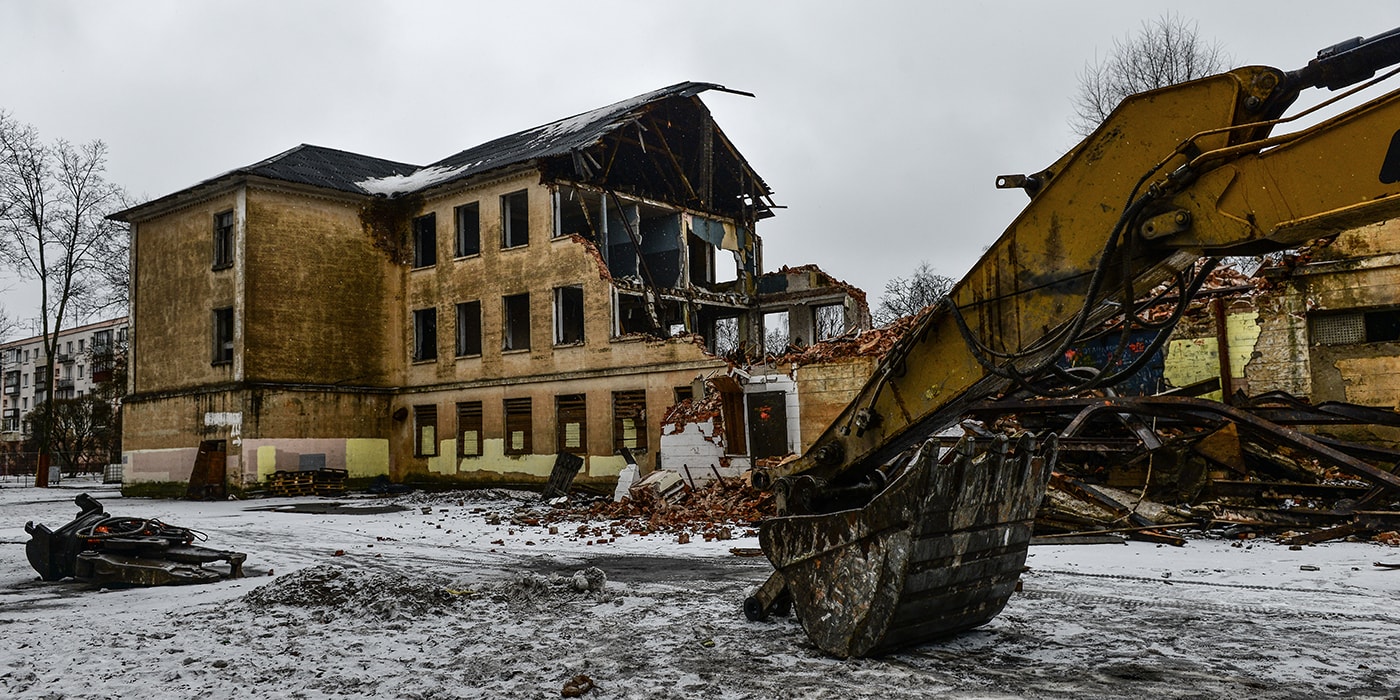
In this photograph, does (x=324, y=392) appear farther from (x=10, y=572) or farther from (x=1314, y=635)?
(x=1314, y=635)

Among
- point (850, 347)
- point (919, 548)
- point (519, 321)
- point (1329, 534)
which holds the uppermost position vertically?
point (519, 321)

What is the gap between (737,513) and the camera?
14430 mm

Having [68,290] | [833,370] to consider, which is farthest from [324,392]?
[68,290]

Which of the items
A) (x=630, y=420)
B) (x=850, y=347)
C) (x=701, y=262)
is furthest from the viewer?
(x=701, y=262)

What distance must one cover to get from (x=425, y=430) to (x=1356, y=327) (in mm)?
22431

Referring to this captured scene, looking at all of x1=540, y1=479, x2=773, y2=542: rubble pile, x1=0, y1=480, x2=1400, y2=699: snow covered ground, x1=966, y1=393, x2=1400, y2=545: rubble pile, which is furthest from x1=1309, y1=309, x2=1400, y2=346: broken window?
x1=540, y1=479, x2=773, y2=542: rubble pile

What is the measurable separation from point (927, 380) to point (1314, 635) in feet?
10.2

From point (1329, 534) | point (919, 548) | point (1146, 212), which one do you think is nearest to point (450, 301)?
point (1329, 534)

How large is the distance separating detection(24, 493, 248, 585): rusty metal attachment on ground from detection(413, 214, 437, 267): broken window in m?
18.3

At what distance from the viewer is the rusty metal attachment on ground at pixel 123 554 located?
28.5ft

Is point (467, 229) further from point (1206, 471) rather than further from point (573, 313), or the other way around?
point (1206, 471)

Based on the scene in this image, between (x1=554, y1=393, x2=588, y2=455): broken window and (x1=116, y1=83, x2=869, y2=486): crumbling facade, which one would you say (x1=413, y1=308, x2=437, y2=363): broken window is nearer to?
(x1=116, y1=83, x2=869, y2=486): crumbling facade

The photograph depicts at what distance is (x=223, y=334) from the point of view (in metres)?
25.6

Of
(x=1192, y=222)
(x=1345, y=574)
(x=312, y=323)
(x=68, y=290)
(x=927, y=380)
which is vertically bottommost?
(x=1345, y=574)
